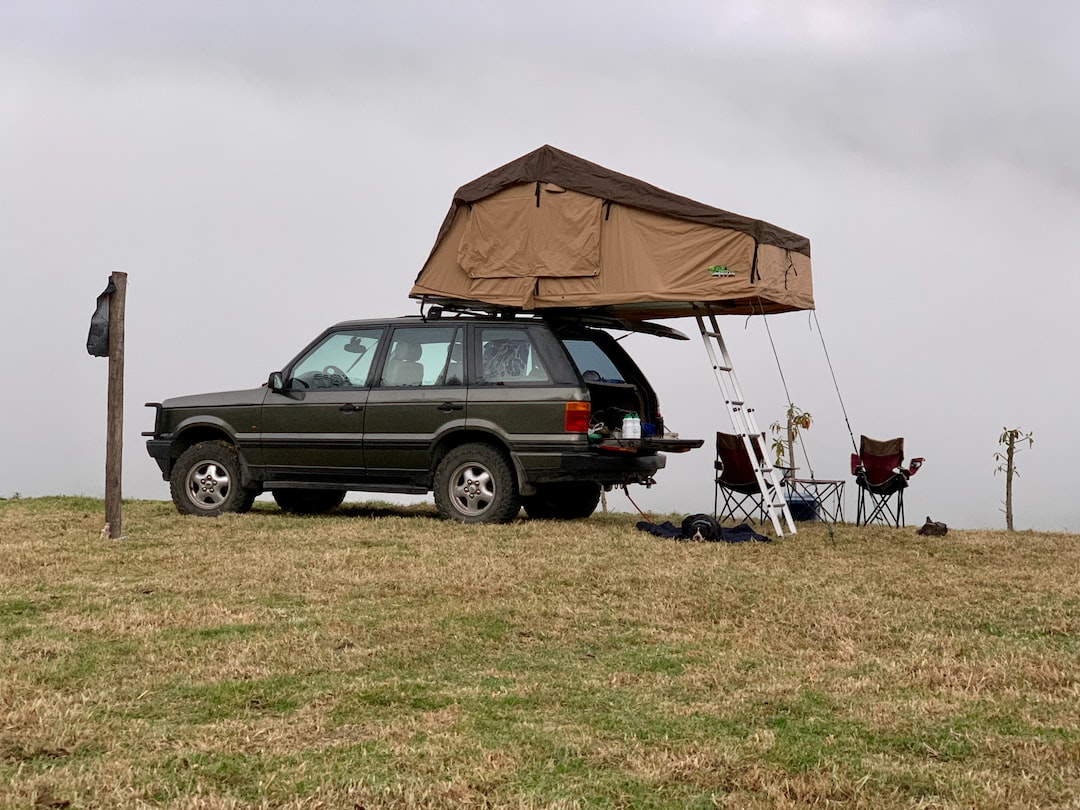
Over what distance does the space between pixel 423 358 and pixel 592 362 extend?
1699mm

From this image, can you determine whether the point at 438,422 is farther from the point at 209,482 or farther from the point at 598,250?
the point at 209,482

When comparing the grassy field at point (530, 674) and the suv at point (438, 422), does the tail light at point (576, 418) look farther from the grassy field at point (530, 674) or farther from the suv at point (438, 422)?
the grassy field at point (530, 674)

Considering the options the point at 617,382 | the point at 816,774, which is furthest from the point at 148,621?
the point at 617,382

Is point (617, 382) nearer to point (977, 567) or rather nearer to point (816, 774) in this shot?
point (977, 567)

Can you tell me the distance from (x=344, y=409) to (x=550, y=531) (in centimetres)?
256

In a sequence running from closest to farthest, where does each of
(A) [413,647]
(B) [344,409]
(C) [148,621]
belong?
(A) [413,647] → (C) [148,621] → (B) [344,409]

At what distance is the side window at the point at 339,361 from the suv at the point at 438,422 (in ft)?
0.05

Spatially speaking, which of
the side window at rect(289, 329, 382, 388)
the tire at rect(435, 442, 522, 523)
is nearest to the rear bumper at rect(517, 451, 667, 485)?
the tire at rect(435, 442, 522, 523)

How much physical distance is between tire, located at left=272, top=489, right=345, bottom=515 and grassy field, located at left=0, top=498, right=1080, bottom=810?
284cm

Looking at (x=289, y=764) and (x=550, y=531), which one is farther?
(x=550, y=531)

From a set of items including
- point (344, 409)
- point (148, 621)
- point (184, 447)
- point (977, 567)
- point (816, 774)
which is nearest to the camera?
point (816, 774)

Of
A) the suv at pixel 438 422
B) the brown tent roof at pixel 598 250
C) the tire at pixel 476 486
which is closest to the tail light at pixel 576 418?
the suv at pixel 438 422

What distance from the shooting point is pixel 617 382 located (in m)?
12.4

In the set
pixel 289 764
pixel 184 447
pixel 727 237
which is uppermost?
pixel 727 237
